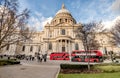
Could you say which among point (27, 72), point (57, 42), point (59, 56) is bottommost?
point (27, 72)

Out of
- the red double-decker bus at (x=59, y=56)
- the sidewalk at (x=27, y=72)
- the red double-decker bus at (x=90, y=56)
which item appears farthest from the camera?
the red double-decker bus at (x=59, y=56)

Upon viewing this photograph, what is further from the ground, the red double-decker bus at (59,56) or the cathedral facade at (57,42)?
the cathedral facade at (57,42)

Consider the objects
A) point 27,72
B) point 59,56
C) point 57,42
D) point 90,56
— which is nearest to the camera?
point 27,72

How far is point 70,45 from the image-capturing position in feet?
206

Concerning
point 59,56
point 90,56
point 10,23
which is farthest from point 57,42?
point 10,23

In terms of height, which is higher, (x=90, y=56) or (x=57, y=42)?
(x=57, y=42)

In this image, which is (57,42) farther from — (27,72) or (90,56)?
(27,72)

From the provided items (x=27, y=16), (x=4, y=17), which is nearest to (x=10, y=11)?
(x=4, y=17)

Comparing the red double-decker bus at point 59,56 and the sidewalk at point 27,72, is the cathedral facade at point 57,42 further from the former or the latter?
the sidewalk at point 27,72

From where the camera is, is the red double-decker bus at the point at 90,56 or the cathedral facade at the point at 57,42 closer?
the red double-decker bus at the point at 90,56

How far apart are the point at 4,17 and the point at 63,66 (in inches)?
427

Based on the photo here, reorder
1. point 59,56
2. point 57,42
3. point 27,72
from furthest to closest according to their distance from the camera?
1. point 57,42
2. point 59,56
3. point 27,72

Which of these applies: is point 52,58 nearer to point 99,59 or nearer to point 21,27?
point 99,59

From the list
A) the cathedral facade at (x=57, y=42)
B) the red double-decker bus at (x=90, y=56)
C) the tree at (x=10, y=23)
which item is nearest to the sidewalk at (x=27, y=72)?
the tree at (x=10, y=23)
